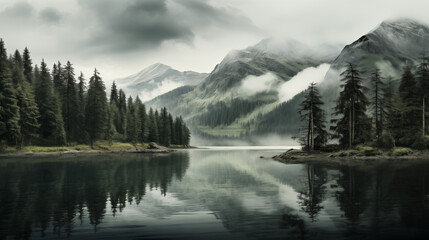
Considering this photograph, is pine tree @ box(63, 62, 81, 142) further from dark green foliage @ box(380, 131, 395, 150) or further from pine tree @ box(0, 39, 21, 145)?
dark green foliage @ box(380, 131, 395, 150)

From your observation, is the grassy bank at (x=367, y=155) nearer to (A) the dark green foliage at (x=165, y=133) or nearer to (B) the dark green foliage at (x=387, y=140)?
(B) the dark green foliage at (x=387, y=140)

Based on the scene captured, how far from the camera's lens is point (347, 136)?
2571 inches

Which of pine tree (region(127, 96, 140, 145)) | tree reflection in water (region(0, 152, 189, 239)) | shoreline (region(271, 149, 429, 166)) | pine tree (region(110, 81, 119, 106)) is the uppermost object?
pine tree (region(110, 81, 119, 106))

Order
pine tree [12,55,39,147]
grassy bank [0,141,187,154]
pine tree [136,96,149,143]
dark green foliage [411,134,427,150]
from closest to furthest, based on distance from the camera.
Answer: dark green foliage [411,134,427,150] < grassy bank [0,141,187,154] < pine tree [12,55,39,147] < pine tree [136,96,149,143]

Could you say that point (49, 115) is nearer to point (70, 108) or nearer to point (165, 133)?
point (70, 108)

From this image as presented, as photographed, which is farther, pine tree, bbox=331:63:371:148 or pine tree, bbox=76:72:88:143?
pine tree, bbox=76:72:88:143

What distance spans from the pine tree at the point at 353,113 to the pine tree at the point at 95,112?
7568cm

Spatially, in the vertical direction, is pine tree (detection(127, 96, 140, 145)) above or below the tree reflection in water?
above

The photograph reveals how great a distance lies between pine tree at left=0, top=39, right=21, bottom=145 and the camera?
7411cm

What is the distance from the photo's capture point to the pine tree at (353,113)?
61.7m

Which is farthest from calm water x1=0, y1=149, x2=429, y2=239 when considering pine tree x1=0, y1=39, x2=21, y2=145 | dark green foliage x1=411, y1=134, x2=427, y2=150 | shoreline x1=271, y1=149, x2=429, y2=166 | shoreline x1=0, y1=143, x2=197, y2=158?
shoreline x1=0, y1=143, x2=197, y2=158

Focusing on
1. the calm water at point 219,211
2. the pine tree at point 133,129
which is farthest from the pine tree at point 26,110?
the calm water at point 219,211

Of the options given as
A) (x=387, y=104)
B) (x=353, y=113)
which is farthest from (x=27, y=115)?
(x=387, y=104)

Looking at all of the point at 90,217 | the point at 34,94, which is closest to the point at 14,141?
the point at 34,94
